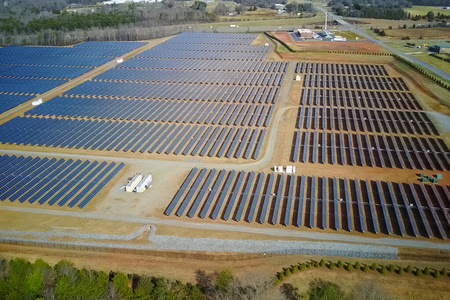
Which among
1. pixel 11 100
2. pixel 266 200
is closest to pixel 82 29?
pixel 11 100

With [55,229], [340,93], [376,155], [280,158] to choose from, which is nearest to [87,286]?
[55,229]

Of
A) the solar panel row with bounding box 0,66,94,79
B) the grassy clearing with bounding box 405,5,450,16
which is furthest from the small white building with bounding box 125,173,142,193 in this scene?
the grassy clearing with bounding box 405,5,450,16

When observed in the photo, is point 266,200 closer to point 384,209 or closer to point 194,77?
point 384,209

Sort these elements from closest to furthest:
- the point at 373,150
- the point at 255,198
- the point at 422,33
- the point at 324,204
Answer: the point at 324,204 → the point at 255,198 → the point at 373,150 → the point at 422,33

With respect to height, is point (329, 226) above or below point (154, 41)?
below

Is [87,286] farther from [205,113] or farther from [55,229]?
[205,113]

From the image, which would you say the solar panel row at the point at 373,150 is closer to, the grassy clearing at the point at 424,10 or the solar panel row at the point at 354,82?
the solar panel row at the point at 354,82
